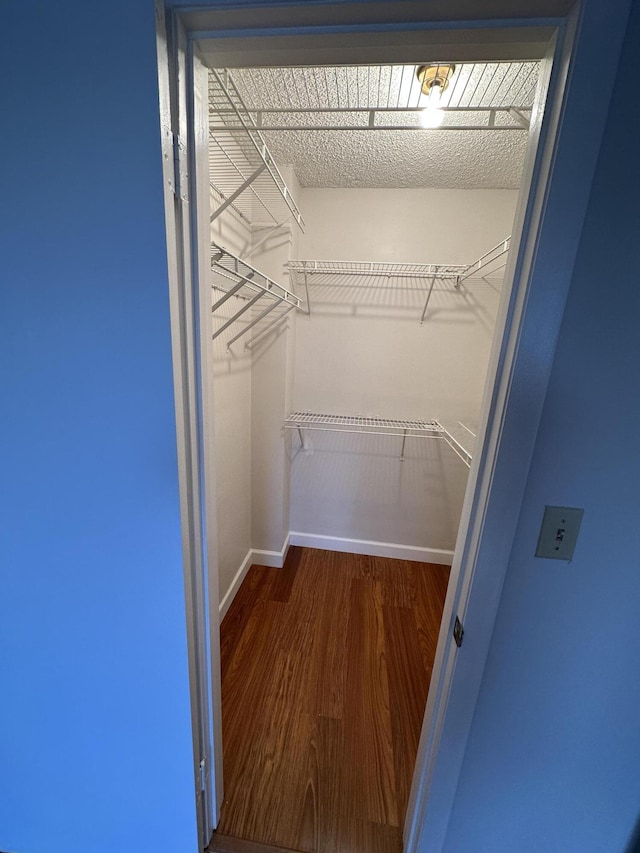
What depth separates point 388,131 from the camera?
1.38 m

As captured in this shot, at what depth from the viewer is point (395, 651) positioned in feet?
5.69

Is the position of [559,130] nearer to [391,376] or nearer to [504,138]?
[504,138]

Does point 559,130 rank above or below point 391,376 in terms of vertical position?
above

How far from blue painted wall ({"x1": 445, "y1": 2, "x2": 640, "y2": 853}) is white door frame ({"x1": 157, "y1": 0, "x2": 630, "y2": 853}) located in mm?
31

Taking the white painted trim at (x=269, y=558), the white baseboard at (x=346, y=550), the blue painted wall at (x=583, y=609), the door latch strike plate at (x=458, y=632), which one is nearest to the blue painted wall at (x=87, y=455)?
the door latch strike plate at (x=458, y=632)

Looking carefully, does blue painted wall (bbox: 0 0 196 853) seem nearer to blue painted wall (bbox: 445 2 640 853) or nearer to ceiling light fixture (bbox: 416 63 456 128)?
blue painted wall (bbox: 445 2 640 853)

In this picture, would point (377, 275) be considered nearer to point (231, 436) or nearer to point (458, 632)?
point (231, 436)

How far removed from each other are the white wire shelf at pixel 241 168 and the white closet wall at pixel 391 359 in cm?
35

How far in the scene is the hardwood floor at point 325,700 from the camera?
43.2 inches

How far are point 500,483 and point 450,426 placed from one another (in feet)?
5.29

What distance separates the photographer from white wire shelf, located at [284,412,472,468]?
83.9 inches

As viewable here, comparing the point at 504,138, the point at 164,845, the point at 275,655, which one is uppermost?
the point at 504,138

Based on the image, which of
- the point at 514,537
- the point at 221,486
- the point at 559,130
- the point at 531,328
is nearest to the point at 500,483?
the point at 514,537

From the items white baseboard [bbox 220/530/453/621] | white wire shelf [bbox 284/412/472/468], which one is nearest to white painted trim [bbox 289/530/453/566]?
white baseboard [bbox 220/530/453/621]
